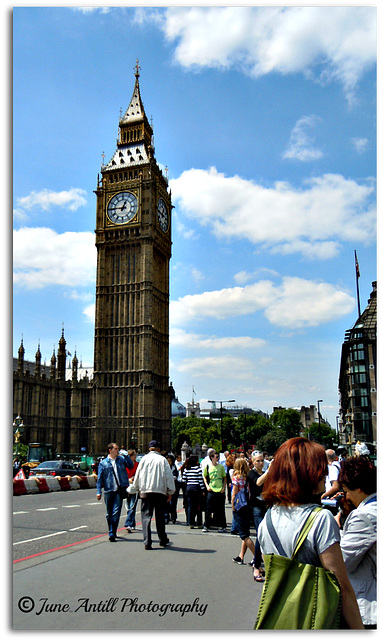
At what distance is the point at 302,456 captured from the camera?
2947 millimetres

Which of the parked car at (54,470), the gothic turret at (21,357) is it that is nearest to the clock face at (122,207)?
the gothic turret at (21,357)

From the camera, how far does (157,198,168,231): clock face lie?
237 feet

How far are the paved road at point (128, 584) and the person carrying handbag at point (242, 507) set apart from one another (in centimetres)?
35

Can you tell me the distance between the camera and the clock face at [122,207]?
232ft

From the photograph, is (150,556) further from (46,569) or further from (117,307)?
(117,307)

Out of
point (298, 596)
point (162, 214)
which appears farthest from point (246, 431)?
point (298, 596)

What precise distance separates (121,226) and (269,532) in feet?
229

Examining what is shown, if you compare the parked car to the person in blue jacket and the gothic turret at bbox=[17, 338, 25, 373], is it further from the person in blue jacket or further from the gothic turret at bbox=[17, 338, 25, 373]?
the gothic turret at bbox=[17, 338, 25, 373]

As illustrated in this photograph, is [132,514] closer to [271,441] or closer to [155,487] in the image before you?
[155,487]

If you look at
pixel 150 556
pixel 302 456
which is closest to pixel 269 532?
pixel 302 456

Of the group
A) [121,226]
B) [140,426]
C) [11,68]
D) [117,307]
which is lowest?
[140,426]

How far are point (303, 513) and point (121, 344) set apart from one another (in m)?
67.3

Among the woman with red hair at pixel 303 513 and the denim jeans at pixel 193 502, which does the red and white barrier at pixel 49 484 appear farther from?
the woman with red hair at pixel 303 513

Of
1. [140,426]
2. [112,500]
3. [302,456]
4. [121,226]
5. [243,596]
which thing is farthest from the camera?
[121,226]
